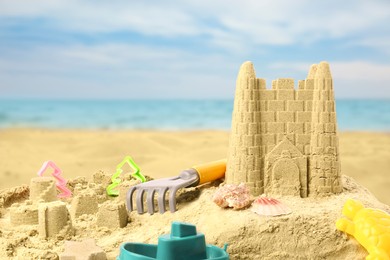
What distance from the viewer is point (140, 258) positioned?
3959 millimetres

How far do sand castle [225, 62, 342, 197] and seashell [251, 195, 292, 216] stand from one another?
1.19ft

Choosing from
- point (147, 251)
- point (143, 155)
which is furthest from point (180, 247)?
point (143, 155)

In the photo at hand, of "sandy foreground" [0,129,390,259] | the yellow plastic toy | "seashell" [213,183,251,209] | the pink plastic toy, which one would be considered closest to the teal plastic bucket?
"sandy foreground" [0,129,390,259]

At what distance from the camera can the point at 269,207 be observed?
5.29 m

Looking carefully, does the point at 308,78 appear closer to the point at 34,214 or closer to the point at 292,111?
the point at 292,111

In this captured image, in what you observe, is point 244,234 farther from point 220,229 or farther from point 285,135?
point 285,135

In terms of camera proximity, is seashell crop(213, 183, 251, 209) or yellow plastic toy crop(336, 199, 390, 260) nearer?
yellow plastic toy crop(336, 199, 390, 260)

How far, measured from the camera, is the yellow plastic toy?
4.78 m

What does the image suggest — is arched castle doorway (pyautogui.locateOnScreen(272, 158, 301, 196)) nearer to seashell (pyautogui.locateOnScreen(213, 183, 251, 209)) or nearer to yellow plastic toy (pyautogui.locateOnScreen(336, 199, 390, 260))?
seashell (pyautogui.locateOnScreen(213, 183, 251, 209))

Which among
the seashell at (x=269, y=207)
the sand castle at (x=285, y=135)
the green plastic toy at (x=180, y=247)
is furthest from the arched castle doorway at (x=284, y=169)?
the green plastic toy at (x=180, y=247)

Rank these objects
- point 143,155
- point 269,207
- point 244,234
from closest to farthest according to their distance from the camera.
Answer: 1. point 244,234
2. point 269,207
3. point 143,155

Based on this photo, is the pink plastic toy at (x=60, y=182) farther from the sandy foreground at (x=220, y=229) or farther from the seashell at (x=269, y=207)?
the seashell at (x=269, y=207)

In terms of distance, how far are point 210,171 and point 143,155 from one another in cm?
486

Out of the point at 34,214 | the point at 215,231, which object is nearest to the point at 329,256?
the point at 215,231
